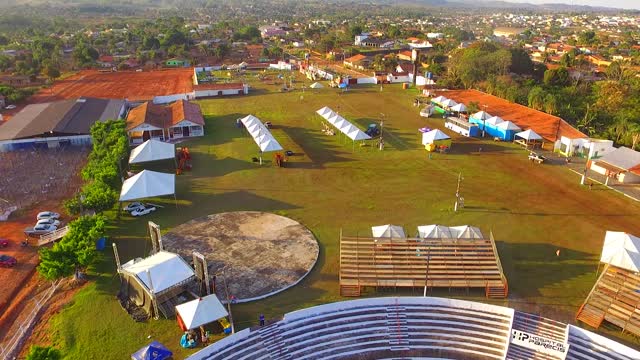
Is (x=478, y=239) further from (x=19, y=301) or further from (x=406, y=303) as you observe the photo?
(x=19, y=301)

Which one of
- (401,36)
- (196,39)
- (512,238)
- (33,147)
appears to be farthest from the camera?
(401,36)

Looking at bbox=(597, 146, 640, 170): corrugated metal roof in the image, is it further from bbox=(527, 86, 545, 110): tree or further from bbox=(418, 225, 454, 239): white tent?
bbox=(418, 225, 454, 239): white tent

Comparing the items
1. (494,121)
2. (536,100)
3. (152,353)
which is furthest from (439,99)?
(152,353)

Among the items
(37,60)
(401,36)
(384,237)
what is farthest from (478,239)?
(401,36)

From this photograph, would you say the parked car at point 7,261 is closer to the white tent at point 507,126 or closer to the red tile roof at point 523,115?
the white tent at point 507,126

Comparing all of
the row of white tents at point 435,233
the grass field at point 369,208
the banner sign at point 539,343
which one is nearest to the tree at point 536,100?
the grass field at point 369,208

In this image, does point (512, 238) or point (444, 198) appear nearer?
point (512, 238)

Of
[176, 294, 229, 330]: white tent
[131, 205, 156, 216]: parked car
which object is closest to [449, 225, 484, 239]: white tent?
[176, 294, 229, 330]: white tent
